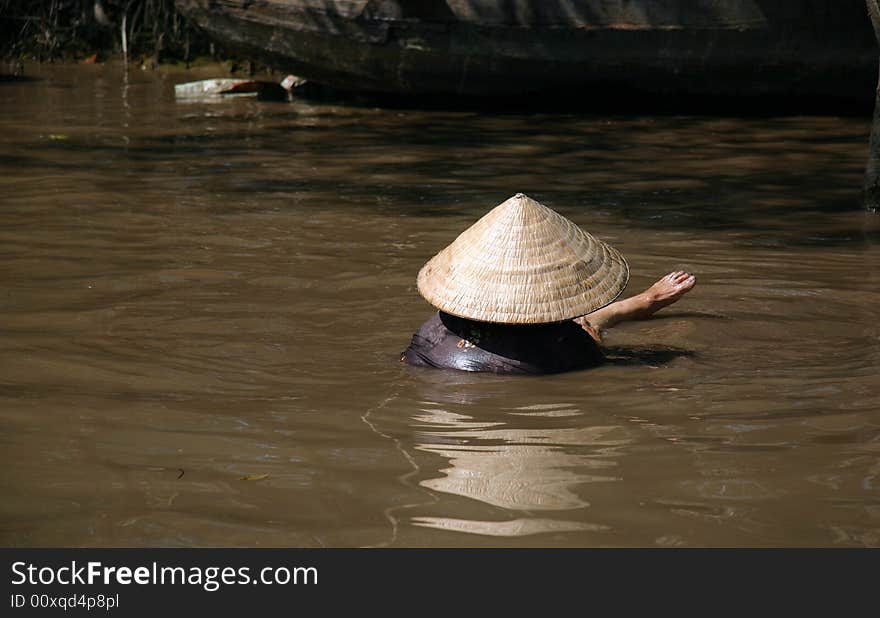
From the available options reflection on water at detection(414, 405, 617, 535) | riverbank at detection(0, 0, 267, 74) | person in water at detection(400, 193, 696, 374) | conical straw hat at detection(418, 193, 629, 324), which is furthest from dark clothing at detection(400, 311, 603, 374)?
riverbank at detection(0, 0, 267, 74)

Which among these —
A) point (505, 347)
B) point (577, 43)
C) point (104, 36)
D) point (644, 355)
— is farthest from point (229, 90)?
point (505, 347)

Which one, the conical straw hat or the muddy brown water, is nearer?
the muddy brown water

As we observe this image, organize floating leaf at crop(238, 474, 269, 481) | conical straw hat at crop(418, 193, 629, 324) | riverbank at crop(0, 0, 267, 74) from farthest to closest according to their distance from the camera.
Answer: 1. riverbank at crop(0, 0, 267, 74)
2. conical straw hat at crop(418, 193, 629, 324)
3. floating leaf at crop(238, 474, 269, 481)

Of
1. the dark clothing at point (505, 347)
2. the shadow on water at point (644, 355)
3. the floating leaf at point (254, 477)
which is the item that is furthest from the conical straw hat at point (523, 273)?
the floating leaf at point (254, 477)

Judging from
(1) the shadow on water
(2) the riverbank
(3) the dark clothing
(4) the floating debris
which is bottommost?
(1) the shadow on water

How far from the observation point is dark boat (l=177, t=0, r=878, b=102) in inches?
474

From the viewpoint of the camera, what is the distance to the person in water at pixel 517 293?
491 centimetres

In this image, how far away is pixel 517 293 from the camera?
4914 millimetres

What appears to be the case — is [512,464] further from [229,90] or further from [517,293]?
[229,90]

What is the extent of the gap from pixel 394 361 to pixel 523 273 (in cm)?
82

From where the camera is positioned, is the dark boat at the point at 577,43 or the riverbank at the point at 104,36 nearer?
the dark boat at the point at 577,43

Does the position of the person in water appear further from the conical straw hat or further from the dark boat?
the dark boat

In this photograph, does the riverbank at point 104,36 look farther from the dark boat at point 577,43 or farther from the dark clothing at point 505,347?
the dark clothing at point 505,347
